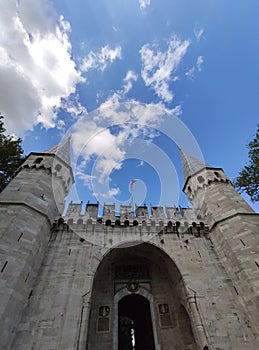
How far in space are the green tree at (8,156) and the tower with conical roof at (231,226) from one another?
15.2 metres

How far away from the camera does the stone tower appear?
29.2 feet

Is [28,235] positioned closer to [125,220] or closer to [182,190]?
[125,220]

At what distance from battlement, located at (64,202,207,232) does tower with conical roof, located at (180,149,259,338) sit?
1457mm

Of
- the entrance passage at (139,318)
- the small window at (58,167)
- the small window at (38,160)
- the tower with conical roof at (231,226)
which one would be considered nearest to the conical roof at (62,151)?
the small window at (58,167)

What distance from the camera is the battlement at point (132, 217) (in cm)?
1339

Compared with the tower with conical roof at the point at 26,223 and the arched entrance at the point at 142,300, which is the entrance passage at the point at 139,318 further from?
the tower with conical roof at the point at 26,223

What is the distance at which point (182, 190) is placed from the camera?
18172 mm

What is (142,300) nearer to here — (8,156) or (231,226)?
(231,226)

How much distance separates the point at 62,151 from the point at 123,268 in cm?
1143

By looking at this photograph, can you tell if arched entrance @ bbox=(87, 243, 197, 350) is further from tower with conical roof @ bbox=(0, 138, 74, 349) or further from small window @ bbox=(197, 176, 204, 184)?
small window @ bbox=(197, 176, 204, 184)

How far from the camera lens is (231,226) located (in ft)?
39.7

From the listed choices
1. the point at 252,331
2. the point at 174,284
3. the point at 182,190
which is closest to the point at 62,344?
the point at 174,284

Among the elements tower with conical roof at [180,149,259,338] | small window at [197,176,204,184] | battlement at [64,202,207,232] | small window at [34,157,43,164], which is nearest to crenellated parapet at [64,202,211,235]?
battlement at [64,202,207,232]

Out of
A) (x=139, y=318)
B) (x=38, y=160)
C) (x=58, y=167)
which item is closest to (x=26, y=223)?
(x=58, y=167)
